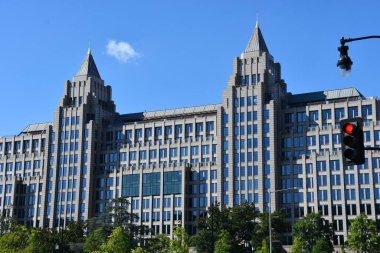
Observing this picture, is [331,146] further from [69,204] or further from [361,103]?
[69,204]

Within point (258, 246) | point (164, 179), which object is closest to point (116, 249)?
point (258, 246)

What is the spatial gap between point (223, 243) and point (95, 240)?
2157cm

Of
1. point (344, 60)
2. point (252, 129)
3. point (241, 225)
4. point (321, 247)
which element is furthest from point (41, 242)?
point (344, 60)

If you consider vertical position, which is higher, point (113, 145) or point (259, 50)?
point (259, 50)

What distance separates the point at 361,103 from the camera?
126 m

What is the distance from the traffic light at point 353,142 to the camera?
19.1 m

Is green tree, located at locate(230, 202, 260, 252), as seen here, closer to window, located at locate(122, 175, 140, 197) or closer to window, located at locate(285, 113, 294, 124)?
window, located at locate(285, 113, 294, 124)

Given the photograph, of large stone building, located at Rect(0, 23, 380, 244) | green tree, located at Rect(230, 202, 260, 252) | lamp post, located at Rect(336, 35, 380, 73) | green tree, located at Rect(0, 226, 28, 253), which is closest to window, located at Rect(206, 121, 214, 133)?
large stone building, located at Rect(0, 23, 380, 244)

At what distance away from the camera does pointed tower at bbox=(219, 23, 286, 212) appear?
125m

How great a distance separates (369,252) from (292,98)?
51.0 metres

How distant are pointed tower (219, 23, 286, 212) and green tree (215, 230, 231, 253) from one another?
84.7 ft

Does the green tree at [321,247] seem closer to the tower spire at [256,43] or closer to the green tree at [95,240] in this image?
the green tree at [95,240]

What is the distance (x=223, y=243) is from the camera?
9562 centimetres

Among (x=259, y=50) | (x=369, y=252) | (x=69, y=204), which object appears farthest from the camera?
(x=69, y=204)
